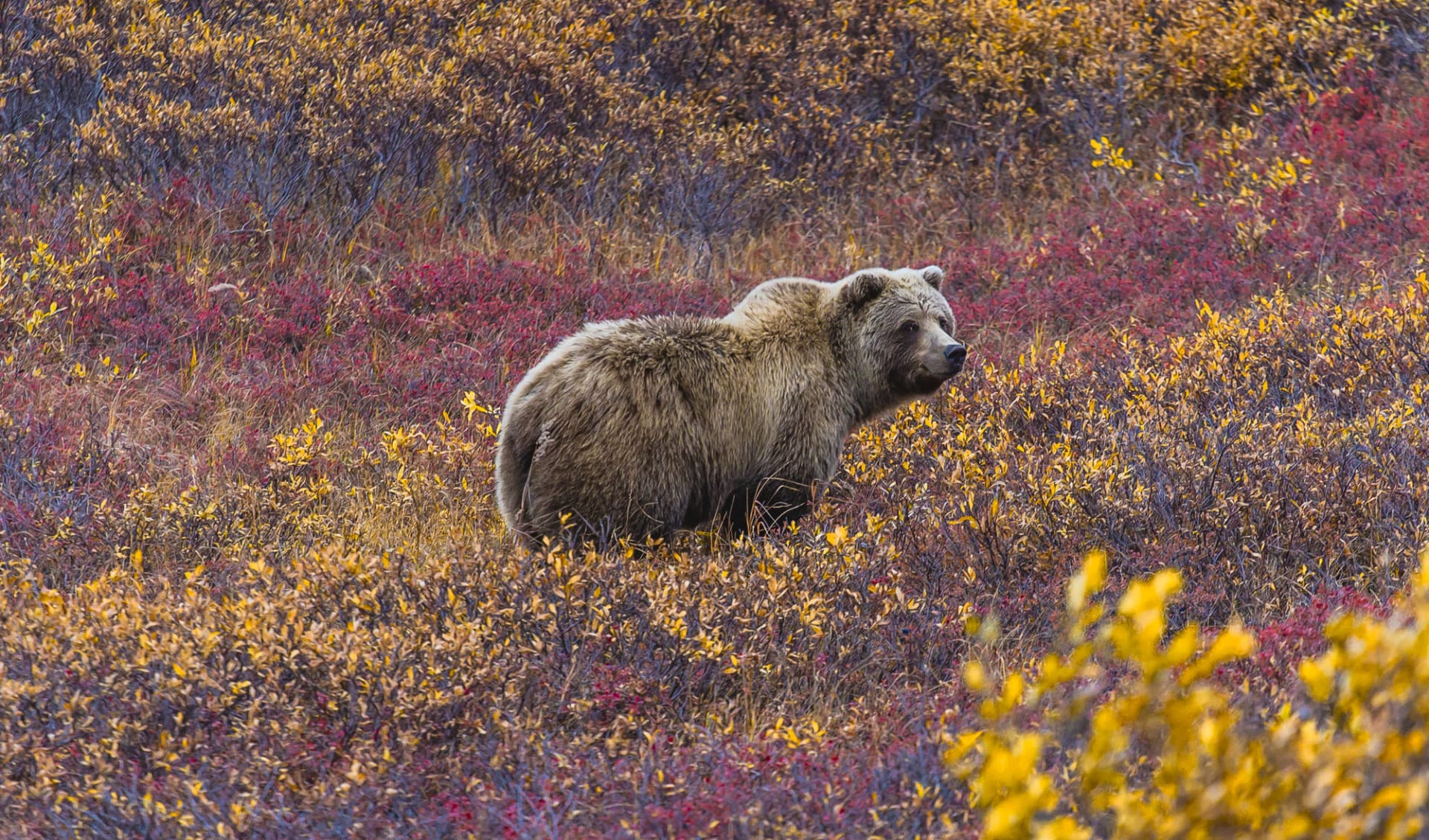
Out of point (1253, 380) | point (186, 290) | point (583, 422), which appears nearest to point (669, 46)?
point (186, 290)

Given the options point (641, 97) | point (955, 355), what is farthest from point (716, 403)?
point (641, 97)

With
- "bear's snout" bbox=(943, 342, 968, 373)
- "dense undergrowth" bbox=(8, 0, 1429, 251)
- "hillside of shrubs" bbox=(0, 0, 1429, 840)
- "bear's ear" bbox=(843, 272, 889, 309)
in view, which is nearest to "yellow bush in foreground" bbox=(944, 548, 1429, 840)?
"hillside of shrubs" bbox=(0, 0, 1429, 840)

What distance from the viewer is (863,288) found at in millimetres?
6309

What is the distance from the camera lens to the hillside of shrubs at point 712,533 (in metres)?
3.44

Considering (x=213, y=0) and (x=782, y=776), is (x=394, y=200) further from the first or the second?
(x=782, y=776)

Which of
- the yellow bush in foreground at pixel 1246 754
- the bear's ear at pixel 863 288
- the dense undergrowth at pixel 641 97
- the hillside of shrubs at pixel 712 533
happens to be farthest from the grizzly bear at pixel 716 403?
the dense undergrowth at pixel 641 97

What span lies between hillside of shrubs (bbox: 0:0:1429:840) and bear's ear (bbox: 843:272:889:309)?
3.12 feet

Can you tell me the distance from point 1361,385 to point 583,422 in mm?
4349

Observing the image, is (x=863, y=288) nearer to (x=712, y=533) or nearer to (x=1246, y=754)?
(x=712, y=533)

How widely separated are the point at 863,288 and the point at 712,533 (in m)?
1.44

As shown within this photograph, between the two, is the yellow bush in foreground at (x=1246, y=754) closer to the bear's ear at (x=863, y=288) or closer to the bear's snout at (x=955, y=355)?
the bear's snout at (x=955, y=355)

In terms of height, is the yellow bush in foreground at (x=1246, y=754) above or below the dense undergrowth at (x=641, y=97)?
above

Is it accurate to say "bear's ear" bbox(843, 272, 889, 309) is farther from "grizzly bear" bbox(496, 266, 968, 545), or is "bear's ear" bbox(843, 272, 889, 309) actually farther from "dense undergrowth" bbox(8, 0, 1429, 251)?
"dense undergrowth" bbox(8, 0, 1429, 251)

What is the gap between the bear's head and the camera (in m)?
6.30
